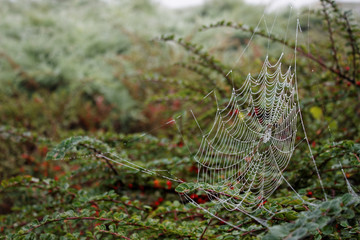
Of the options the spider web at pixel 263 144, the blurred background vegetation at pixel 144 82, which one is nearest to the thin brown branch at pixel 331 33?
the blurred background vegetation at pixel 144 82

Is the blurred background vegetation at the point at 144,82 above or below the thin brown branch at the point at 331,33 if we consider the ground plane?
below

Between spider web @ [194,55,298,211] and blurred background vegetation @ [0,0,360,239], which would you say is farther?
blurred background vegetation @ [0,0,360,239]

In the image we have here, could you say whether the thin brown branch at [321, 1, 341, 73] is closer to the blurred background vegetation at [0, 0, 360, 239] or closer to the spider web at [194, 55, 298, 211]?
the blurred background vegetation at [0, 0, 360, 239]

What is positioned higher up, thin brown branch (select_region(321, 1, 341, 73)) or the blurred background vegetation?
thin brown branch (select_region(321, 1, 341, 73))

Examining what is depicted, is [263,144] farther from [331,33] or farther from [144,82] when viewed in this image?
[144,82]

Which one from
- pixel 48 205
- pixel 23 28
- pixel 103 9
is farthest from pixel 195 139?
pixel 103 9

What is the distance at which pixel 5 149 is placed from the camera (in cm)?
249

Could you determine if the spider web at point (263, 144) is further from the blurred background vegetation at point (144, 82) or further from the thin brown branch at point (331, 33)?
the thin brown branch at point (331, 33)

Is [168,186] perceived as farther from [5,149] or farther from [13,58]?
[13,58]

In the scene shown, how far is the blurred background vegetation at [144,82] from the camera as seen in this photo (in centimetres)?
147

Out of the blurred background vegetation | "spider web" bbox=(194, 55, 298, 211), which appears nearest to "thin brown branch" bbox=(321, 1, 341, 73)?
the blurred background vegetation

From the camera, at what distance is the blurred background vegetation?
4.81ft

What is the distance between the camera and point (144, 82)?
3.29m

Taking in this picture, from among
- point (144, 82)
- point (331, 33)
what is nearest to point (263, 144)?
point (331, 33)
